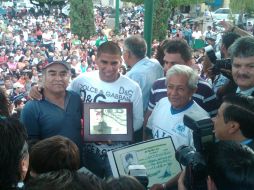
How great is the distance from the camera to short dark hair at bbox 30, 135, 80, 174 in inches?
93.8

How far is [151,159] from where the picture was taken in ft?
9.93

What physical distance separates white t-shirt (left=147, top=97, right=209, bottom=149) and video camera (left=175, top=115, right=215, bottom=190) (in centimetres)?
99

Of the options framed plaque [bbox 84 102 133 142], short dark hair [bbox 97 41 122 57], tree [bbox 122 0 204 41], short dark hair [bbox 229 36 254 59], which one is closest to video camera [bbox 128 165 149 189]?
framed plaque [bbox 84 102 133 142]

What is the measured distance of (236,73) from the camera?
3396 mm

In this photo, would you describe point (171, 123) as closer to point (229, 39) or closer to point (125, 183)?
point (125, 183)

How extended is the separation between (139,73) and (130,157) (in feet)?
5.26

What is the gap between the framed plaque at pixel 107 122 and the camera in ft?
11.3

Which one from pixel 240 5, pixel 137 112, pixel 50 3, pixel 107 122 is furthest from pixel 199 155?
pixel 50 3

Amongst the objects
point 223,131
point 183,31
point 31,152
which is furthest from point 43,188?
point 183,31

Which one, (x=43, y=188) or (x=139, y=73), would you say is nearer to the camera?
(x=43, y=188)

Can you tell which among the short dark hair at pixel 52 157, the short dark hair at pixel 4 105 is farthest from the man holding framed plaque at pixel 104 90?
the short dark hair at pixel 52 157

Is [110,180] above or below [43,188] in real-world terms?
below

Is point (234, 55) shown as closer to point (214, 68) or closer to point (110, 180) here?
point (214, 68)

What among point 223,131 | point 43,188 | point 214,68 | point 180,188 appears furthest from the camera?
point 214,68
